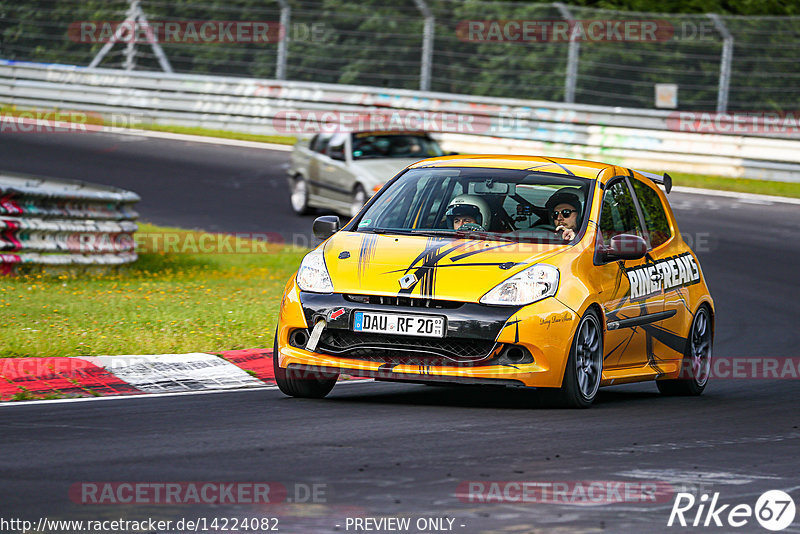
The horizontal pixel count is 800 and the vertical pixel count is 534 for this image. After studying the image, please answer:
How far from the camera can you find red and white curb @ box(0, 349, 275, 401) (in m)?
8.92

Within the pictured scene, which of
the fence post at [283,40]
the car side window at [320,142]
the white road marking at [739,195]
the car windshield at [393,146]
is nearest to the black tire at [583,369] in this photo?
the car windshield at [393,146]

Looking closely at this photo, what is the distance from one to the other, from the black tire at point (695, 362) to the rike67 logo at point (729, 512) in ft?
13.2

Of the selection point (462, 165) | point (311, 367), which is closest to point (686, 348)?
point (462, 165)

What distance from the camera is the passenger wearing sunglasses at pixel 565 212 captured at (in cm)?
915

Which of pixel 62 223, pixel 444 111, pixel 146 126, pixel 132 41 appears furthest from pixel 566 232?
pixel 132 41

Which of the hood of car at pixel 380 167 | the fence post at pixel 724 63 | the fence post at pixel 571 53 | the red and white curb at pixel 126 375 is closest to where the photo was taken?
the red and white curb at pixel 126 375

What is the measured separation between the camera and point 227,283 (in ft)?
51.2

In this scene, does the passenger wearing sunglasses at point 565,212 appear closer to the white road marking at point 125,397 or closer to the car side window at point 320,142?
the white road marking at point 125,397

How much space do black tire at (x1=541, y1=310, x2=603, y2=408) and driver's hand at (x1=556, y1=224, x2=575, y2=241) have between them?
0.56 metres

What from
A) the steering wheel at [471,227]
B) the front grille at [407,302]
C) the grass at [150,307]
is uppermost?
the steering wheel at [471,227]

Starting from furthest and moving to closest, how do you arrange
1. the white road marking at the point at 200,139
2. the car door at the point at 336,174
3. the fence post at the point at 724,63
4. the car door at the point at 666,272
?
the white road marking at the point at 200,139 → the fence post at the point at 724,63 → the car door at the point at 336,174 → the car door at the point at 666,272

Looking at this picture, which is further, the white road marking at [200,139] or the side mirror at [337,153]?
the white road marking at [200,139]

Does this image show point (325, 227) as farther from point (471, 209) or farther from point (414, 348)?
point (414, 348)

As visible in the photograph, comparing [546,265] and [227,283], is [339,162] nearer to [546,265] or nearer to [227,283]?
[227,283]
